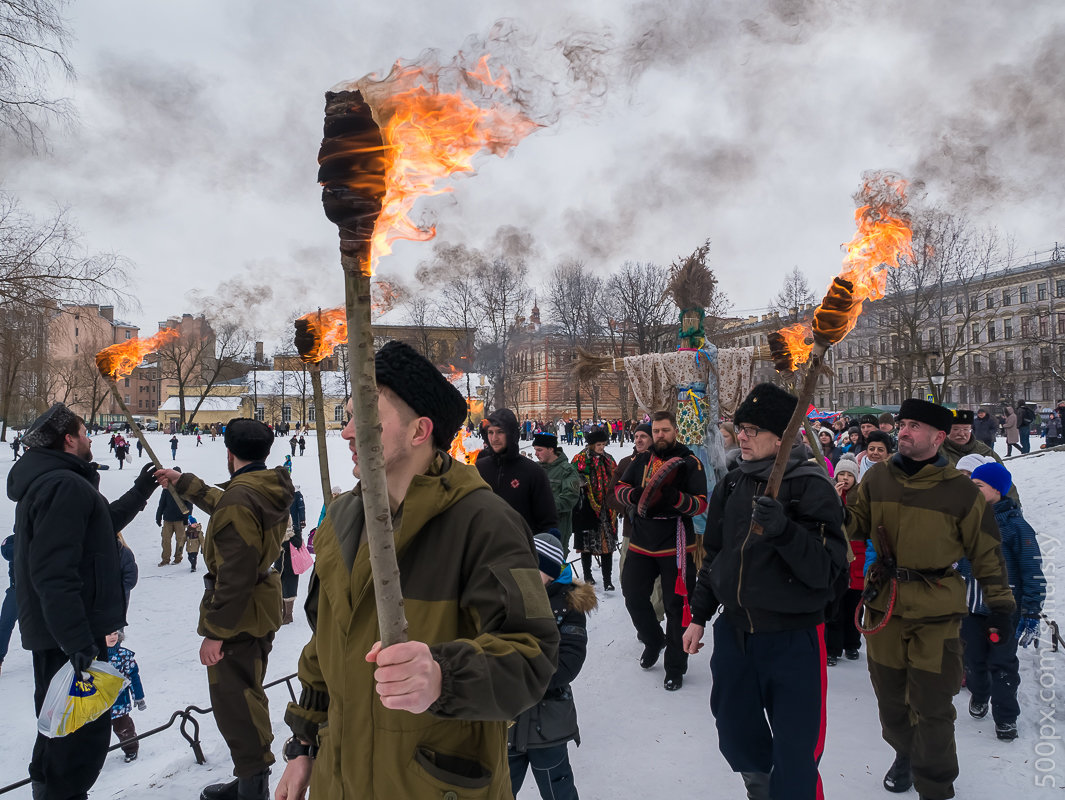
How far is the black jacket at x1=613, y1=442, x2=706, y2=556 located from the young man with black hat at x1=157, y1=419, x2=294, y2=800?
10.0 feet

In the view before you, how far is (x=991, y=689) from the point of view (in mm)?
4391

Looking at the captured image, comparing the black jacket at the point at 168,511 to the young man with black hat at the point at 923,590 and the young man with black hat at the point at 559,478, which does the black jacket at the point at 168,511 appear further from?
the young man with black hat at the point at 923,590

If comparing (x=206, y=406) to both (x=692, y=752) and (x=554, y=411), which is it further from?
(x=692, y=752)

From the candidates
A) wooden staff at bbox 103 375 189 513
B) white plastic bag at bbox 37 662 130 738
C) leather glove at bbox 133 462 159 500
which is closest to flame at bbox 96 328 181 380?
wooden staff at bbox 103 375 189 513

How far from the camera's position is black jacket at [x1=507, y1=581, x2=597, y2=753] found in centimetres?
304

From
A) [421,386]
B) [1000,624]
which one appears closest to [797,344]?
[1000,624]

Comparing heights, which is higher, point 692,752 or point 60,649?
point 60,649

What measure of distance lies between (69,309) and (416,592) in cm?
1208

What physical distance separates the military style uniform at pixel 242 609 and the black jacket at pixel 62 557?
18.9 inches

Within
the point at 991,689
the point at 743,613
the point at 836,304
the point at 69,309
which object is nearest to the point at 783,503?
the point at 743,613

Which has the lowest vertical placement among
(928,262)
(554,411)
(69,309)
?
(554,411)

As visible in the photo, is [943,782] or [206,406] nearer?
[943,782]

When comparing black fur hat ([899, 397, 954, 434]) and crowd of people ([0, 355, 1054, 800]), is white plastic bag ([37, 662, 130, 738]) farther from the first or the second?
black fur hat ([899, 397, 954, 434])

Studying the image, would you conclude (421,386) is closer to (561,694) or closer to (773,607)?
(561,694)
